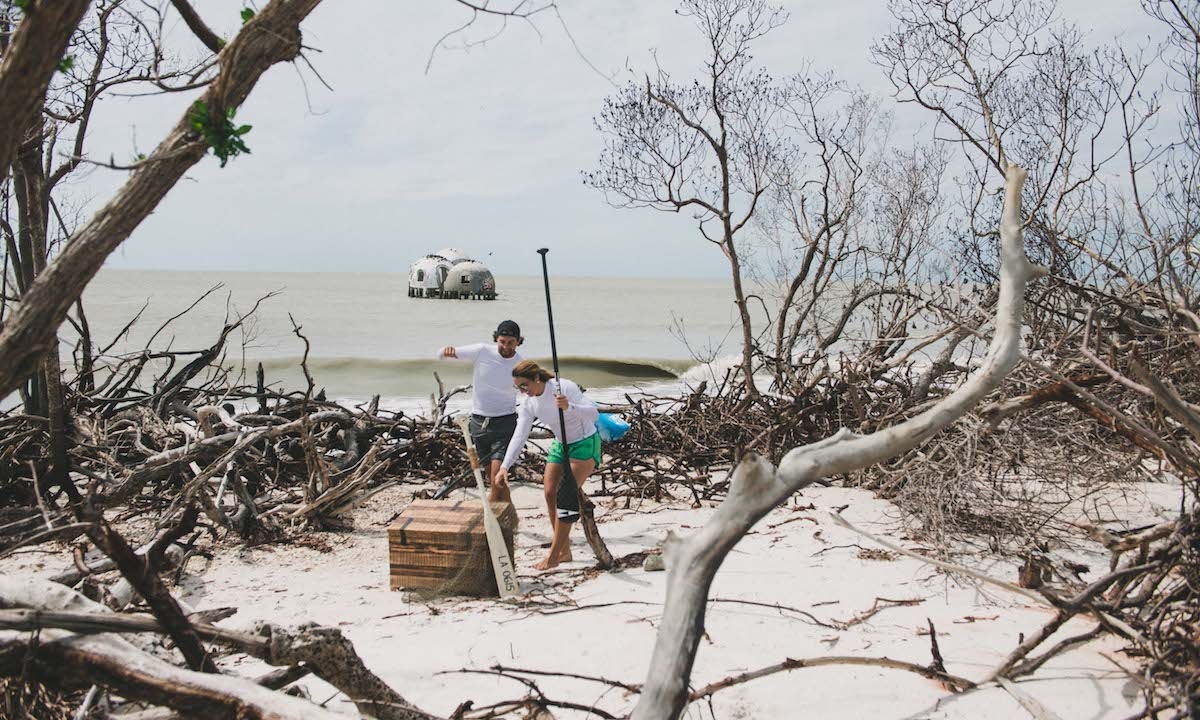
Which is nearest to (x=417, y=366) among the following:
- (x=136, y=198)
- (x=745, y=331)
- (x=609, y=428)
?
(x=745, y=331)

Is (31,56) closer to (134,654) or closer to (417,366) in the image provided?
(134,654)

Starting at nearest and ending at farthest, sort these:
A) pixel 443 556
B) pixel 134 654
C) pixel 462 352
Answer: pixel 134 654
pixel 443 556
pixel 462 352

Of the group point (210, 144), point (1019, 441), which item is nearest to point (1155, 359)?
point (1019, 441)

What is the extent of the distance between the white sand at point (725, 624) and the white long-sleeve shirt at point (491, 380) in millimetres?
1113

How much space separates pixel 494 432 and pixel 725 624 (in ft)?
10.4

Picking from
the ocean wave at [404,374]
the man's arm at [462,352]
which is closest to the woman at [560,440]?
the man's arm at [462,352]

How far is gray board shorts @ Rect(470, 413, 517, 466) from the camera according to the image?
6.78 meters

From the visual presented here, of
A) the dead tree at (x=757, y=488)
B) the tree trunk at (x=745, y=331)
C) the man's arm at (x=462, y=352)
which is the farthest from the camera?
the tree trunk at (x=745, y=331)

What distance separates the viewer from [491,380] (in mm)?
6719

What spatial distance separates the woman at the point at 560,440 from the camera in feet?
18.2

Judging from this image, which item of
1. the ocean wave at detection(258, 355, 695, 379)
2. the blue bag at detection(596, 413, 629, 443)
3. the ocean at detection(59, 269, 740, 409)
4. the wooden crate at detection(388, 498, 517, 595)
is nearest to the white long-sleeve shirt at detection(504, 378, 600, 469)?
the blue bag at detection(596, 413, 629, 443)

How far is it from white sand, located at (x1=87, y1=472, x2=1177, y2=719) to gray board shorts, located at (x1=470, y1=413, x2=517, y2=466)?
819mm

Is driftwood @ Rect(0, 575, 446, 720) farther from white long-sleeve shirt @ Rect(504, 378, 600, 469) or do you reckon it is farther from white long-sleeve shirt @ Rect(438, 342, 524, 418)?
white long-sleeve shirt @ Rect(438, 342, 524, 418)

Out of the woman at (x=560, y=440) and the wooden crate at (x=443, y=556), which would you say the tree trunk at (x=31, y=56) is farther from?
the woman at (x=560, y=440)
